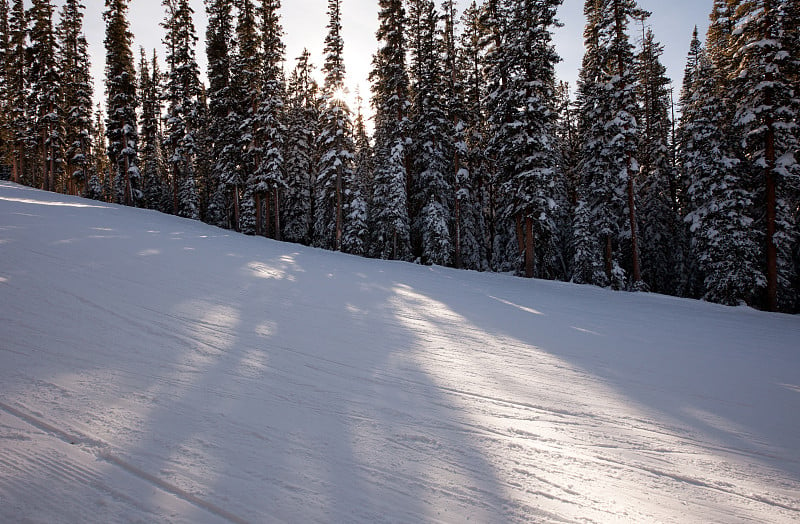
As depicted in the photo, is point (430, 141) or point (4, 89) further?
point (4, 89)

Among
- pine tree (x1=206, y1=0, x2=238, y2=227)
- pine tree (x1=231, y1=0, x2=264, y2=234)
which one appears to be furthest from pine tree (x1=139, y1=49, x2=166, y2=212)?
pine tree (x1=231, y1=0, x2=264, y2=234)

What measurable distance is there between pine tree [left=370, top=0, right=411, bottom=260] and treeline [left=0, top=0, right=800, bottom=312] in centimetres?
15

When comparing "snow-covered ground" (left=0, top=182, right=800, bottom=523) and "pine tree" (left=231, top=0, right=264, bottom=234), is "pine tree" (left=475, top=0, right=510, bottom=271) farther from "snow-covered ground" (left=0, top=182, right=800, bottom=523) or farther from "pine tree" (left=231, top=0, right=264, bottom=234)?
"pine tree" (left=231, top=0, right=264, bottom=234)

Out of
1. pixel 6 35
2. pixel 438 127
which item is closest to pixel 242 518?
pixel 438 127

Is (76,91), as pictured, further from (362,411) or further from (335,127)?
(362,411)

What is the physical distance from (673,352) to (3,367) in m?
10.6

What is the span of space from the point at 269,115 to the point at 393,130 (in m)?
9.35

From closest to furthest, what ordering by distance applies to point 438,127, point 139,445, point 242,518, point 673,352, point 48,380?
point 242,518
point 139,445
point 48,380
point 673,352
point 438,127

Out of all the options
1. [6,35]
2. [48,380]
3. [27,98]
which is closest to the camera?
[48,380]

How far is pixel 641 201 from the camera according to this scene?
2920 cm

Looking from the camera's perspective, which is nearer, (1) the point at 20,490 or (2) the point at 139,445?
(1) the point at 20,490

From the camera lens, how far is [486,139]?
27047 mm

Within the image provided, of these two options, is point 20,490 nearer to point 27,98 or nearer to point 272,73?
point 272,73

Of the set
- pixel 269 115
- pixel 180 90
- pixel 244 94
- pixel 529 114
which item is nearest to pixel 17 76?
pixel 180 90
